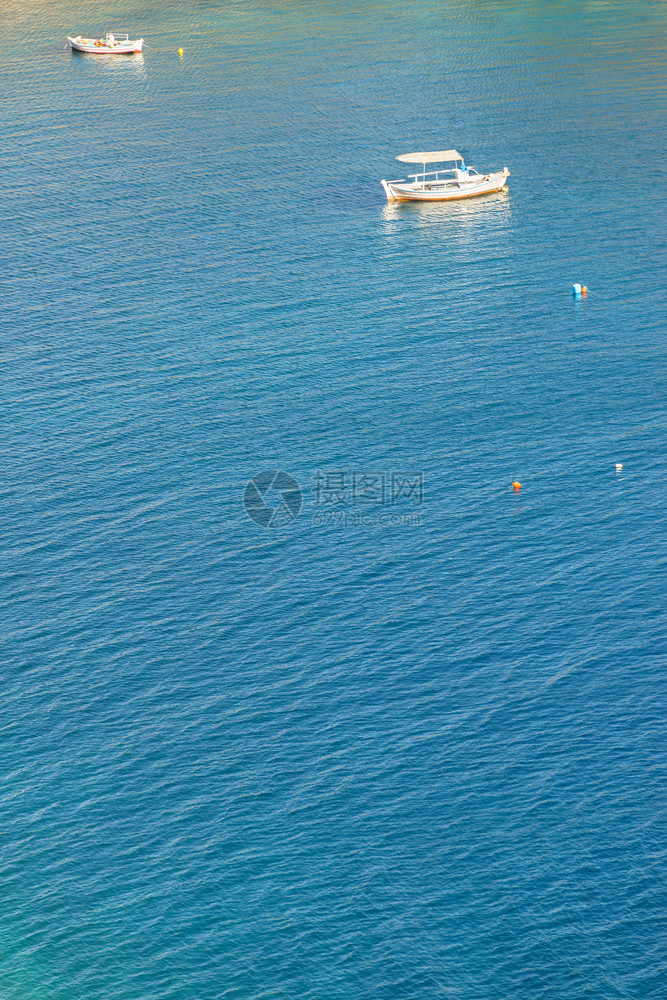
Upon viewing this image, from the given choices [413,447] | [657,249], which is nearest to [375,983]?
[413,447]

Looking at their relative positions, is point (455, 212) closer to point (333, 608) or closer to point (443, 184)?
point (443, 184)

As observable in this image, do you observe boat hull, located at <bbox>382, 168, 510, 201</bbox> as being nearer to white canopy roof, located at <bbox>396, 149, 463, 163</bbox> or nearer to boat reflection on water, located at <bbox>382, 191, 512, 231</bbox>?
boat reflection on water, located at <bbox>382, 191, 512, 231</bbox>

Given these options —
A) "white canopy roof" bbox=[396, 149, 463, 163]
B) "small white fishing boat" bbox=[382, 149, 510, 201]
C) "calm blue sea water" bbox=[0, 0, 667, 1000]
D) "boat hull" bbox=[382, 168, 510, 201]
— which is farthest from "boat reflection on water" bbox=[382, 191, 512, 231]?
"white canopy roof" bbox=[396, 149, 463, 163]

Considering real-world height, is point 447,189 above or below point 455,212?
above

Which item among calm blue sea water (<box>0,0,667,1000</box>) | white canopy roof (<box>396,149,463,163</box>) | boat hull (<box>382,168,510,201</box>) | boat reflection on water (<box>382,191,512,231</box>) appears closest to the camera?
calm blue sea water (<box>0,0,667,1000</box>)

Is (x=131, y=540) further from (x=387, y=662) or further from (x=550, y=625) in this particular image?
(x=550, y=625)

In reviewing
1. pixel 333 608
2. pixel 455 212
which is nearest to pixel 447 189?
pixel 455 212

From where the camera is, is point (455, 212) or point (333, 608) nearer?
point (333, 608)

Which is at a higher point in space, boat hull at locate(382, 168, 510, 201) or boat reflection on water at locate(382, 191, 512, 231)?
boat hull at locate(382, 168, 510, 201)
